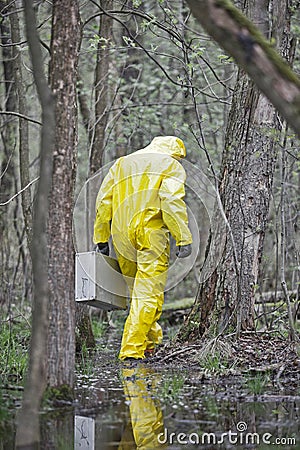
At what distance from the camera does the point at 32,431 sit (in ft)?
10.6

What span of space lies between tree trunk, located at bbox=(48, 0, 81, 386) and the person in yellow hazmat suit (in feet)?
9.39

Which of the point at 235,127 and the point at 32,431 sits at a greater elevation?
the point at 235,127

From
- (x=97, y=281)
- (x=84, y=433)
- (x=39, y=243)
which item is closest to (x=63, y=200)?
(x=39, y=243)

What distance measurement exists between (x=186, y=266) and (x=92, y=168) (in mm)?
1992

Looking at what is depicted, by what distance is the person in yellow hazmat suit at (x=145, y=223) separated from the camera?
23.4 ft

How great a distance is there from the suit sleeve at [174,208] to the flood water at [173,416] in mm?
2031

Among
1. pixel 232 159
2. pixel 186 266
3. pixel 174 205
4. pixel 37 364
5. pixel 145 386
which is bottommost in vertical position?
pixel 145 386

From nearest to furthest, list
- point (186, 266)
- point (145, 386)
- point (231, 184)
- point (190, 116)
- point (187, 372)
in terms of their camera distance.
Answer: point (145, 386), point (187, 372), point (231, 184), point (186, 266), point (190, 116)

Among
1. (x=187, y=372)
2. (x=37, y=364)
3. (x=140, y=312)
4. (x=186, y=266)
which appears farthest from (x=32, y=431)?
(x=186, y=266)

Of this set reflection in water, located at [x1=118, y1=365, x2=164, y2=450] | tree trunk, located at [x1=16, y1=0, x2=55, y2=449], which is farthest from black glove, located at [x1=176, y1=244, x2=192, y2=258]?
tree trunk, located at [x1=16, y1=0, x2=55, y2=449]

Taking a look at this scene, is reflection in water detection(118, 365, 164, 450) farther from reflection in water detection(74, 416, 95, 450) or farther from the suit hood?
the suit hood

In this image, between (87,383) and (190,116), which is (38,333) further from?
(190,116)

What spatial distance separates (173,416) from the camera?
4.07 m

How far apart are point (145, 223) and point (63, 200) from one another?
3.08 metres
